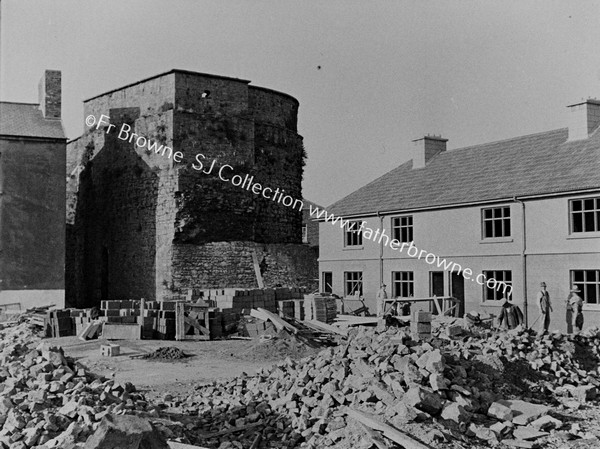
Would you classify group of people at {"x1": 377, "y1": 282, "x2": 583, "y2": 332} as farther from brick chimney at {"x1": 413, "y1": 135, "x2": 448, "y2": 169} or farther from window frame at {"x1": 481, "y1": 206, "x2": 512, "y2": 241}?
brick chimney at {"x1": 413, "y1": 135, "x2": 448, "y2": 169}

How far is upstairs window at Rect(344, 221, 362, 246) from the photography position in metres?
28.7

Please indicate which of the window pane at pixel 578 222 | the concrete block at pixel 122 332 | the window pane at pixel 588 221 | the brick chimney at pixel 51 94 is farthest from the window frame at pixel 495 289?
the brick chimney at pixel 51 94

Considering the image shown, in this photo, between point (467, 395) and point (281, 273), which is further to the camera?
point (281, 273)

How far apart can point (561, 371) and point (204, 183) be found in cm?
1999

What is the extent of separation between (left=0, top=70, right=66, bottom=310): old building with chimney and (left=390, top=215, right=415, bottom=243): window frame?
1379 centimetres

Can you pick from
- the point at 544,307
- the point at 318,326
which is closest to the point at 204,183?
the point at 318,326

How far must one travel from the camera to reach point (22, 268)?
88.0 ft

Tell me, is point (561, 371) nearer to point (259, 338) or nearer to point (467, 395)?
point (467, 395)

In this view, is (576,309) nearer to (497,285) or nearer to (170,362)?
(497,285)

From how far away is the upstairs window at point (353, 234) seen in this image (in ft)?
94.0

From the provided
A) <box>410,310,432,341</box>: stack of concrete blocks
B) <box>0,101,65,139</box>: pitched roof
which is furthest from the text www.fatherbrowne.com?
<box>410,310,432,341</box>: stack of concrete blocks

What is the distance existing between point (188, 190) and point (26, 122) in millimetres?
7533

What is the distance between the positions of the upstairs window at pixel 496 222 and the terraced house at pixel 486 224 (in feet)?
0.11

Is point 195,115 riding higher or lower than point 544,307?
higher
